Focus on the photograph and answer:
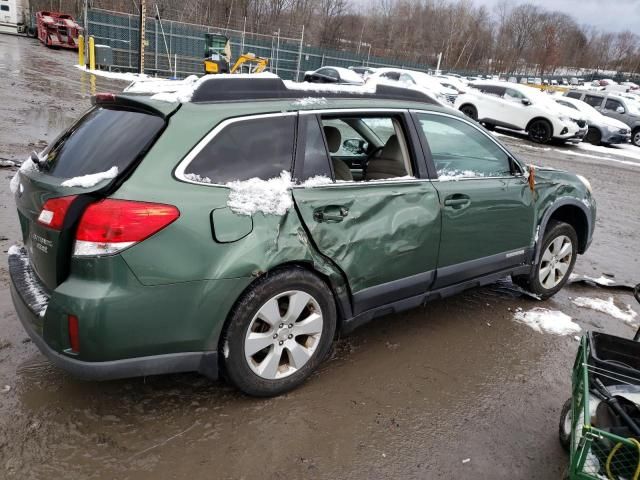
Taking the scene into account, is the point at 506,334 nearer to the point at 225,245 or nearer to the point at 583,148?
the point at 225,245

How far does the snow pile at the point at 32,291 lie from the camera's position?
247cm

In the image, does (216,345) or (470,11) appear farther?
(470,11)

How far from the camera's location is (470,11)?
75.2 meters

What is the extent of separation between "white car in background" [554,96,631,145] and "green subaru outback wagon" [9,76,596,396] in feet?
59.4

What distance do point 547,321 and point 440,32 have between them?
243 feet

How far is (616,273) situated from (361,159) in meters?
3.59

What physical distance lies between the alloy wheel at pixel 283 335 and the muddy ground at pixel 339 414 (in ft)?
0.76

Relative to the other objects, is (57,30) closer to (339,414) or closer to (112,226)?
(112,226)

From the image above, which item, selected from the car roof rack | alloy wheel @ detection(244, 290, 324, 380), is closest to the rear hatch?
the car roof rack

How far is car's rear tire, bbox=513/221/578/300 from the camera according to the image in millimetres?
4441

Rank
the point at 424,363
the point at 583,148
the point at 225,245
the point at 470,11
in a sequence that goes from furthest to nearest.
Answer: the point at 470,11 → the point at 583,148 → the point at 424,363 → the point at 225,245

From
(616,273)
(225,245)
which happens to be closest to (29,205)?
(225,245)

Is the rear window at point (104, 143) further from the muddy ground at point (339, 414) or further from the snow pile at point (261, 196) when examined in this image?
the muddy ground at point (339, 414)

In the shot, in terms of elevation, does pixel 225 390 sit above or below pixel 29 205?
below
